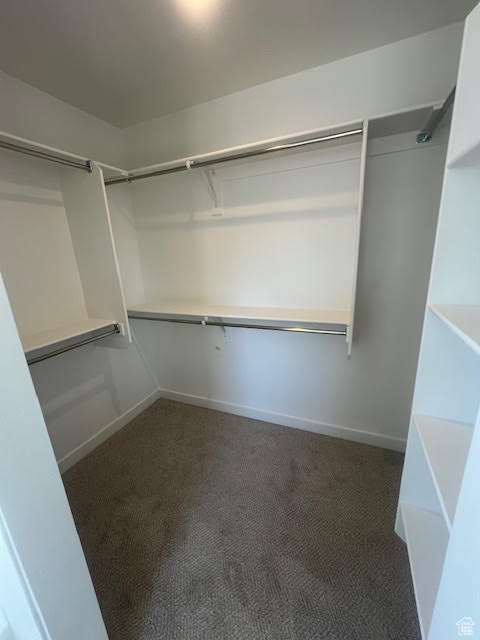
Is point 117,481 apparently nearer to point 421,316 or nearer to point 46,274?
point 46,274

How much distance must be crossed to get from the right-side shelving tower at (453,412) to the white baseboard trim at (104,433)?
214 centimetres

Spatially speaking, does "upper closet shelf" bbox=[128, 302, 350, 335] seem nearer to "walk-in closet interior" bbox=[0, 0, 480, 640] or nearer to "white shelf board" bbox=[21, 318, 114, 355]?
"walk-in closet interior" bbox=[0, 0, 480, 640]

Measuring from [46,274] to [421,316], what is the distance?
2.43 meters

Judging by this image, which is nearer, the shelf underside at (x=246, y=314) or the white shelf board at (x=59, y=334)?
the white shelf board at (x=59, y=334)

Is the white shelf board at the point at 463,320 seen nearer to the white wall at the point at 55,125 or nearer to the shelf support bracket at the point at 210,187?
the shelf support bracket at the point at 210,187

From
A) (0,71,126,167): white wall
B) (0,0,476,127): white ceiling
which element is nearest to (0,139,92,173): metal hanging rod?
(0,71,126,167): white wall

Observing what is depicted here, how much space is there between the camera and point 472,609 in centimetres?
60


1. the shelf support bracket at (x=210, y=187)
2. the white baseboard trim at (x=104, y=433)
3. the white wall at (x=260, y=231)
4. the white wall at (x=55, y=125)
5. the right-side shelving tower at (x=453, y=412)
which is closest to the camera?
the right-side shelving tower at (x=453, y=412)

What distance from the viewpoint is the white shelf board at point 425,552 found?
1.00 metres

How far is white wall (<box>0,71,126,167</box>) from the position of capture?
1.51 metres

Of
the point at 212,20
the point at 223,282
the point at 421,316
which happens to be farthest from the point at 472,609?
the point at 212,20

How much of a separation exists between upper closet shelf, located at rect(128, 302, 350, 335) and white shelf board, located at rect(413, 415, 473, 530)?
62 cm

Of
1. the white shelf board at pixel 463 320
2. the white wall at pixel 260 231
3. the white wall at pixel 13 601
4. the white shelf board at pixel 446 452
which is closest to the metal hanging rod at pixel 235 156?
the white wall at pixel 260 231

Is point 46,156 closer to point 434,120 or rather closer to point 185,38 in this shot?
point 185,38
